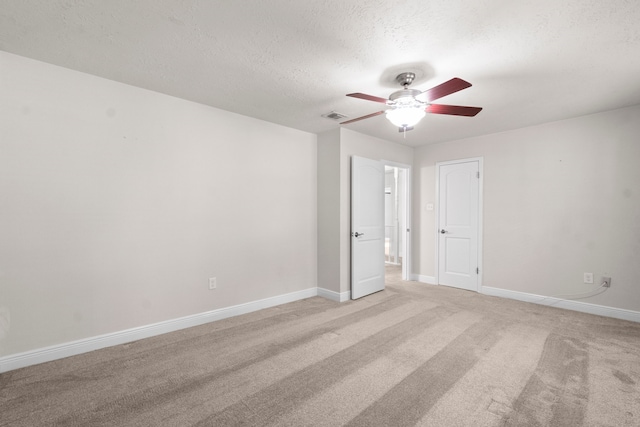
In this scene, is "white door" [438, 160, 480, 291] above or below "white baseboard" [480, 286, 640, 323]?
above

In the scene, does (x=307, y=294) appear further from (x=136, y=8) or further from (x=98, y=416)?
(x=136, y=8)

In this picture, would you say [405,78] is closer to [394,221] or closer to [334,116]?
[334,116]

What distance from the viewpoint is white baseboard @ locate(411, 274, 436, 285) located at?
5214mm

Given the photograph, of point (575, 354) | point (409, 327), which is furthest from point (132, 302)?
point (575, 354)

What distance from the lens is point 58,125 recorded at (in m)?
2.50

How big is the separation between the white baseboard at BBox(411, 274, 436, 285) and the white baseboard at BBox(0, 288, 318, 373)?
265 cm

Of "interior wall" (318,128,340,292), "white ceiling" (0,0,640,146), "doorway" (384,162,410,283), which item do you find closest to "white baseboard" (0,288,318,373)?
"interior wall" (318,128,340,292)

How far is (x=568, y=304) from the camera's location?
12.6ft

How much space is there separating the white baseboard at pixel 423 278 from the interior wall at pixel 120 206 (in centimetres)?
272

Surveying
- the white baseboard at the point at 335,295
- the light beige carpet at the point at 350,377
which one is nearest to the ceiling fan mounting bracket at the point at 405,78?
the light beige carpet at the point at 350,377

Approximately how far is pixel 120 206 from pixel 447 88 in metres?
3.00

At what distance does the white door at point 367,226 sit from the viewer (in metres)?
4.32

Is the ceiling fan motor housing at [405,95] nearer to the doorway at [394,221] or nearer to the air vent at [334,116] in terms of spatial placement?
the air vent at [334,116]

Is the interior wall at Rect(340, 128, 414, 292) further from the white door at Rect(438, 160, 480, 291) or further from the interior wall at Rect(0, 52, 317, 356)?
the white door at Rect(438, 160, 480, 291)
